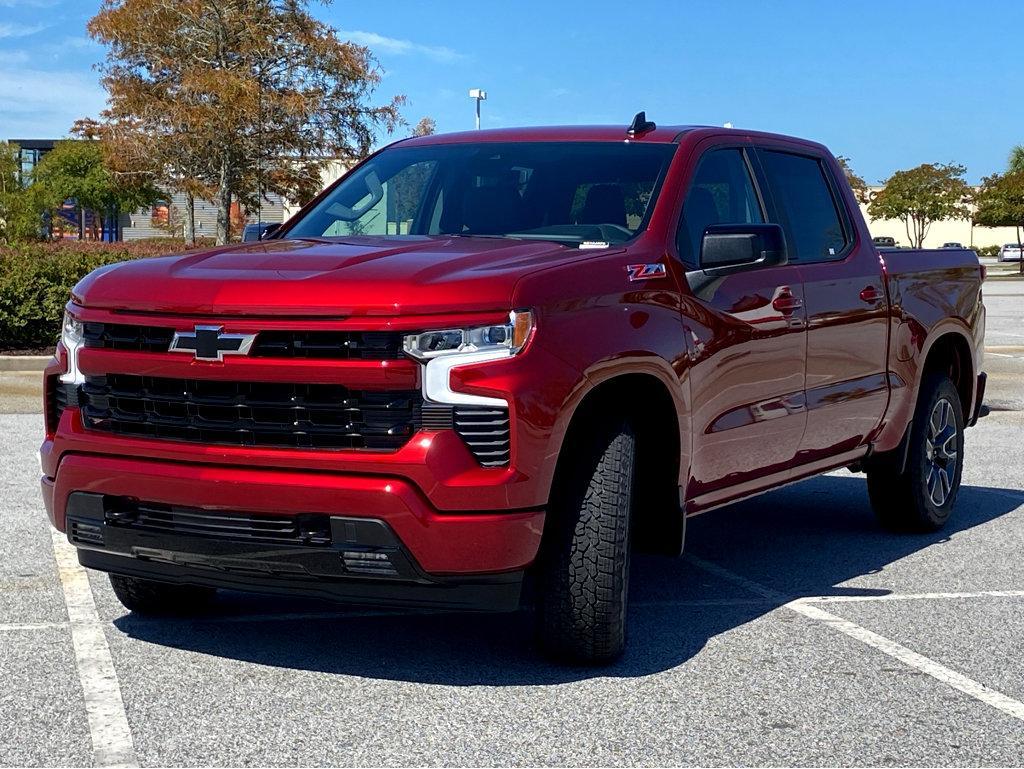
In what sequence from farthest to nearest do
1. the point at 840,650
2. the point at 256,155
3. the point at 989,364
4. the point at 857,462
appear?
the point at 256,155 → the point at 989,364 → the point at 857,462 → the point at 840,650

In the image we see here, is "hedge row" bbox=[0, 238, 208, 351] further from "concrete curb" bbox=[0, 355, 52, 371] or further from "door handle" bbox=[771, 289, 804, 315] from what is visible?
"door handle" bbox=[771, 289, 804, 315]

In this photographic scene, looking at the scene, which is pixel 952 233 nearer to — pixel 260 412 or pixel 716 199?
pixel 716 199

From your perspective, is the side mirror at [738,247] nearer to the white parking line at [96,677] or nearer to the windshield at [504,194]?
the windshield at [504,194]

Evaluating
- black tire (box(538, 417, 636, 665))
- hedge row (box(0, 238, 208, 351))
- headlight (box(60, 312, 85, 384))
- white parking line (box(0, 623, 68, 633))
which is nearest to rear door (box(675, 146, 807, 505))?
black tire (box(538, 417, 636, 665))

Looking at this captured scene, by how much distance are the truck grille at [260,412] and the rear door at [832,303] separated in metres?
2.50

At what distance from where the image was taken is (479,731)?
4.42 m

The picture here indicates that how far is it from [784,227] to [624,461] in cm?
209

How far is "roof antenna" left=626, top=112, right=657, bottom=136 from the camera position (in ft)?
20.8

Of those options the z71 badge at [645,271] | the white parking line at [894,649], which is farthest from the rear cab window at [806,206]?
the white parking line at [894,649]

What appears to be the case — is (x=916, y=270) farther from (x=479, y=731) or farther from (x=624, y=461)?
(x=479, y=731)

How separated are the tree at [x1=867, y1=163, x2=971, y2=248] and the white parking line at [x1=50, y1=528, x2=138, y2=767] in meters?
83.4

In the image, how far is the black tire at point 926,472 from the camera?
7.70m

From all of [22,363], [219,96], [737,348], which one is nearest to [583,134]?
[737,348]

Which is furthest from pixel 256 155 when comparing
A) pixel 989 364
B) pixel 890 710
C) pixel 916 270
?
pixel 890 710
